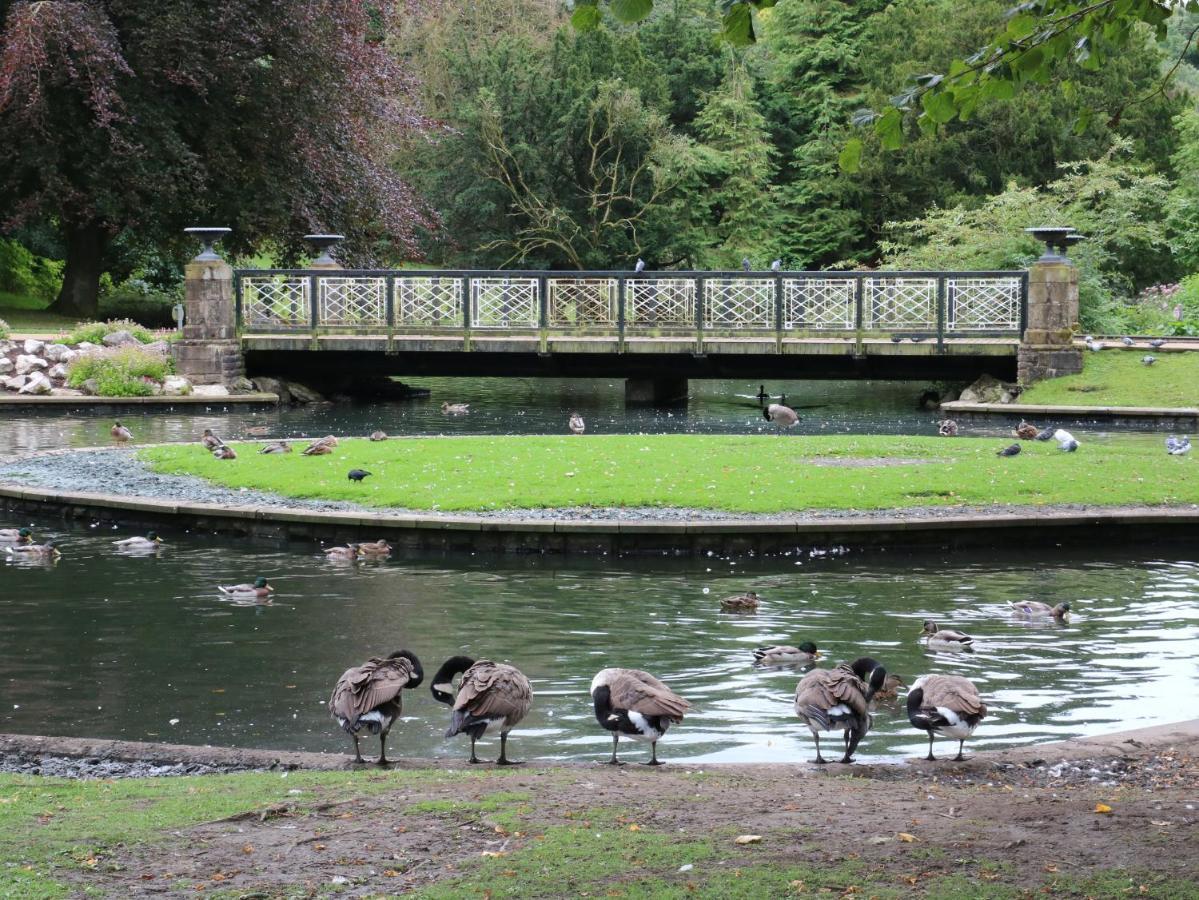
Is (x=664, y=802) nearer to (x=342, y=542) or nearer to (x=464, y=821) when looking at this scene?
(x=464, y=821)

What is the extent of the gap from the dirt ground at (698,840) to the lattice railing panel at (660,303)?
25.7 m

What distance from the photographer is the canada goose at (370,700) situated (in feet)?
27.4

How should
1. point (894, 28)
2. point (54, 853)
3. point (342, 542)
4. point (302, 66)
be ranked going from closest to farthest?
1. point (54, 853)
2. point (342, 542)
3. point (302, 66)
4. point (894, 28)

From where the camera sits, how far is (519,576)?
48.3 feet

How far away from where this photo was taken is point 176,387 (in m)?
32.0

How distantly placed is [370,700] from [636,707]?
1.51 m

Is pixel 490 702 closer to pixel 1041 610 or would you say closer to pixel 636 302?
pixel 1041 610

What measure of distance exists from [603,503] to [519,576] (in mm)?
2309

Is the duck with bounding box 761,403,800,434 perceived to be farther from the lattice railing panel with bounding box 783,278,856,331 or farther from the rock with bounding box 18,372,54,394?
the rock with bounding box 18,372,54,394

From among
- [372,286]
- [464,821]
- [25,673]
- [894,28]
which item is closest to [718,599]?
[25,673]

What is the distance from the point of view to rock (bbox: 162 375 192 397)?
3191 cm

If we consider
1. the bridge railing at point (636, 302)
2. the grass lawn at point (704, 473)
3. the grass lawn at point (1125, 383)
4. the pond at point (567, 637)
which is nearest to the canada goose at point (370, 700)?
the pond at point (567, 637)

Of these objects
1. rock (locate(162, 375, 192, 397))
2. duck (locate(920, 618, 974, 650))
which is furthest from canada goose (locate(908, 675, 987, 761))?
rock (locate(162, 375, 192, 397))

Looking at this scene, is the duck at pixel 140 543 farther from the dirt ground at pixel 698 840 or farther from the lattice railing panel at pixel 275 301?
the lattice railing panel at pixel 275 301
